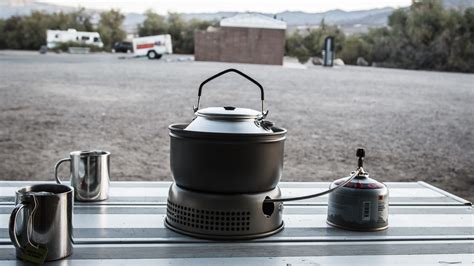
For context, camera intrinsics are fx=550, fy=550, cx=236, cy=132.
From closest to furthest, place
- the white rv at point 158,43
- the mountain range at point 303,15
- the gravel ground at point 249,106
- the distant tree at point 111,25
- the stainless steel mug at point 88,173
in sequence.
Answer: the stainless steel mug at point 88,173 → the mountain range at point 303,15 → the gravel ground at point 249,106 → the white rv at point 158,43 → the distant tree at point 111,25

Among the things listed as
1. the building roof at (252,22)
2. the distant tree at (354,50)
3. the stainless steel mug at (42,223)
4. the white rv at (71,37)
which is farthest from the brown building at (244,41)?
the stainless steel mug at (42,223)

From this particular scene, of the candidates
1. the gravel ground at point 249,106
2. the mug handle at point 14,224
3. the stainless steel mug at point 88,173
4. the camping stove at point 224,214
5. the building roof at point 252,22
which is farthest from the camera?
the building roof at point 252,22

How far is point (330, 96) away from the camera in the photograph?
5457 millimetres

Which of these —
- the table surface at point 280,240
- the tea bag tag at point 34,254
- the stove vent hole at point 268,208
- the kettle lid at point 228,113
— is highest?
the kettle lid at point 228,113

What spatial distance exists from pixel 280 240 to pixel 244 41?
330cm

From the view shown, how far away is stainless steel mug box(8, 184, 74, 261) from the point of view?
0.66 meters

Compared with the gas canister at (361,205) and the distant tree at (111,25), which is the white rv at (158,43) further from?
the gas canister at (361,205)

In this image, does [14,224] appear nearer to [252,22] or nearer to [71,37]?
[252,22]

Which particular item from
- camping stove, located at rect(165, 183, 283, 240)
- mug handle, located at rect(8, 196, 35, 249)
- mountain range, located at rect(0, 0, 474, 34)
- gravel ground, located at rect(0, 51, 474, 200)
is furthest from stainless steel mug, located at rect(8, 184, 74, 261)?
mountain range, located at rect(0, 0, 474, 34)

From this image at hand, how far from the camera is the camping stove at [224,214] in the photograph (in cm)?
78

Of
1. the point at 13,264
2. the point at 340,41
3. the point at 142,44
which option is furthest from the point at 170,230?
the point at 142,44

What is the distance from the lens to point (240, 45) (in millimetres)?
4055

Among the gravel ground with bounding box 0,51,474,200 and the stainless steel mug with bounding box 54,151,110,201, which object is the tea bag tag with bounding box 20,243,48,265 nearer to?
the stainless steel mug with bounding box 54,151,110,201

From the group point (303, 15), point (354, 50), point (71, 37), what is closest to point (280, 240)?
point (303, 15)
